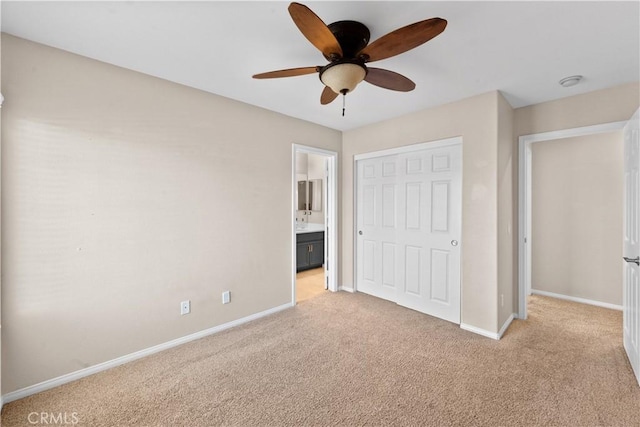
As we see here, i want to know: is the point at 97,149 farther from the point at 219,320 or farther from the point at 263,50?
the point at 219,320

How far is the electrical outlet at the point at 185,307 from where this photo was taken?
2683 millimetres

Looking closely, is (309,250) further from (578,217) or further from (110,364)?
(578,217)

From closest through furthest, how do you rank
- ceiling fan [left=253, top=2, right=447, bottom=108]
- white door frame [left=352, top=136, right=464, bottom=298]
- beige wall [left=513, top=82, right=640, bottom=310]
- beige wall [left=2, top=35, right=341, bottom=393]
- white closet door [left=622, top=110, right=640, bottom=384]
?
ceiling fan [left=253, top=2, right=447, bottom=108]
beige wall [left=2, top=35, right=341, bottom=393]
white closet door [left=622, top=110, right=640, bottom=384]
beige wall [left=513, top=82, right=640, bottom=310]
white door frame [left=352, top=136, right=464, bottom=298]

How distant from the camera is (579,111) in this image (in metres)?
2.85

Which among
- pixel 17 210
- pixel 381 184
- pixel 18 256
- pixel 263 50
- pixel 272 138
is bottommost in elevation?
pixel 18 256

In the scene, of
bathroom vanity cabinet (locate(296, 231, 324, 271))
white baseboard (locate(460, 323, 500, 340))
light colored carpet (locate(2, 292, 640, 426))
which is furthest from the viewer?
bathroom vanity cabinet (locate(296, 231, 324, 271))

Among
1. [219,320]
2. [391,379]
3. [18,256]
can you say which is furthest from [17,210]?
[391,379]

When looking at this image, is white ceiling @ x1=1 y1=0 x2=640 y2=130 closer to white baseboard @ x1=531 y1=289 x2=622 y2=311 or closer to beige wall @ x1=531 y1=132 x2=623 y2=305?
beige wall @ x1=531 y1=132 x2=623 y2=305

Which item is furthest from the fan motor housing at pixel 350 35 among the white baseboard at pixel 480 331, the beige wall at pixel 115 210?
the white baseboard at pixel 480 331

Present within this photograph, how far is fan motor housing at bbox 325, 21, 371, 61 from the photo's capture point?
1705mm

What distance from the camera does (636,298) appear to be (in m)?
2.16

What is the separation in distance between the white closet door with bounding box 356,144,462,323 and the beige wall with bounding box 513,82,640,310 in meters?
0.80

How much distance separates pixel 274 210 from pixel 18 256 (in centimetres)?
216

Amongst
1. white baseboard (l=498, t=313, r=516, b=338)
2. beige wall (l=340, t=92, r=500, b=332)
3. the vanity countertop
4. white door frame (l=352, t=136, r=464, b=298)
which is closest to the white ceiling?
beige wall (l=340, t=92, r=500, b=332)
